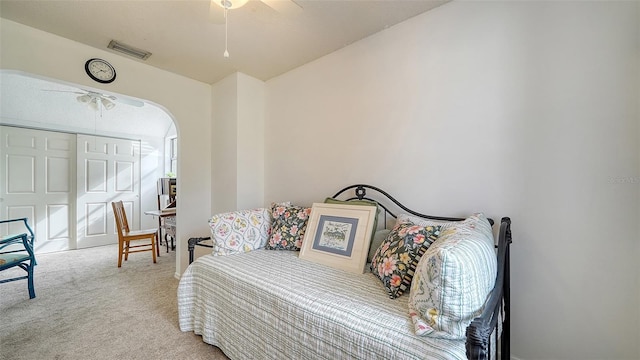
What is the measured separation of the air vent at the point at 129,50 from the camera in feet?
7.32

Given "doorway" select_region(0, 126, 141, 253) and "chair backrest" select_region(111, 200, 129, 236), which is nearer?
"chair backrest" select_region(111, 200, 129, 236)

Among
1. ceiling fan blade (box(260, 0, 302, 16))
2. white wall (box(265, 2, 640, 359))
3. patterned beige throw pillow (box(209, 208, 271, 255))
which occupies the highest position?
ceiling fan blade (box(260, 0, 302, 16))

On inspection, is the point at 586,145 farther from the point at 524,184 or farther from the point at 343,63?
the point at 343,63

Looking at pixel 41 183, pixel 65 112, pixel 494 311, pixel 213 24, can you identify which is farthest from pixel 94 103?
pixel 494 311

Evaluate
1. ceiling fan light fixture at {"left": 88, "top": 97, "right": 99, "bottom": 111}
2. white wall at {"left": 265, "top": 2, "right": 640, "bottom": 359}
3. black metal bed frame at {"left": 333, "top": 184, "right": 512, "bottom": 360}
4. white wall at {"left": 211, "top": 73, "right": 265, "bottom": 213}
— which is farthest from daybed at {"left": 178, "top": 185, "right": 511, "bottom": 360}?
ceiling fan light fixture at {"left": 88, "top": 97, "right": 99, "bottom": 111}

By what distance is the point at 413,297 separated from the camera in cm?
103

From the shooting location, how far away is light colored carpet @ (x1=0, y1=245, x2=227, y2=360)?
1.65m

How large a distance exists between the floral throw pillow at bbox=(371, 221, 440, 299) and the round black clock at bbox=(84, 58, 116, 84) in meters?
2.85

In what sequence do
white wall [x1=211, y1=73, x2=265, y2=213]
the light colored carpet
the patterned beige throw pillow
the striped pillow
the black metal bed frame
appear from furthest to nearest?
white wall [x1=211, y1=73, x2=265, y2=213] < the patterned beige throw pillow < the light colored carpet < the striped pillow < the black metal bed frame

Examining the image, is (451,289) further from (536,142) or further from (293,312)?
(536,142)

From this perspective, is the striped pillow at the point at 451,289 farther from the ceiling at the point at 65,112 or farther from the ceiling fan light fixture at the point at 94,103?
the ceiling fan light fixture at the point at 94,103

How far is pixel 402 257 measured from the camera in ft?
4.32

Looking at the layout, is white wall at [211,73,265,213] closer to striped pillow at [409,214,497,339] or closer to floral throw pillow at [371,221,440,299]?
floral throw pillow at [371,221,440,299]

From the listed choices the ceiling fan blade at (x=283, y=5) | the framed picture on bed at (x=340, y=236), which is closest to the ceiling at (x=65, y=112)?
the ceiling fan blade at (x=283, y=5)
